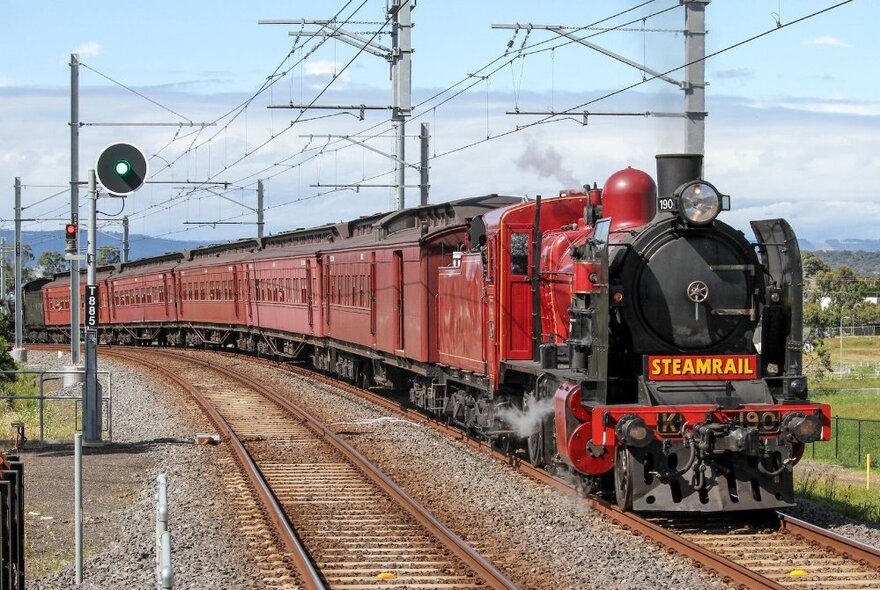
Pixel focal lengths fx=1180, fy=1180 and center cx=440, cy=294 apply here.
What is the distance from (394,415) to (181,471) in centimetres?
641

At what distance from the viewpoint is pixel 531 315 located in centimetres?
1362

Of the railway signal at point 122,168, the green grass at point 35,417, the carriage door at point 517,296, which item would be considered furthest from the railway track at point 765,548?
the green grass at point 35,417

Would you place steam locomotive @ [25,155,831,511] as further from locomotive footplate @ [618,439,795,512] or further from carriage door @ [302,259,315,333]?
carriage door @ [302,259,315,333]

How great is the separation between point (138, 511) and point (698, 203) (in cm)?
628

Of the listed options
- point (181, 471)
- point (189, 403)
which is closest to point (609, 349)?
point (181, 471)

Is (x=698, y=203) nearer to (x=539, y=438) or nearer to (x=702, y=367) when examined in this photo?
(x=702, y=367)

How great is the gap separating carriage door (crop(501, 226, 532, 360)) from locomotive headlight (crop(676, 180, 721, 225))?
301cm

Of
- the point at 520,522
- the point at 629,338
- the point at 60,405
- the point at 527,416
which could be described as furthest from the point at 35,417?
the point at 629,338

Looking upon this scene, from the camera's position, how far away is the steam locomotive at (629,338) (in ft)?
34.1

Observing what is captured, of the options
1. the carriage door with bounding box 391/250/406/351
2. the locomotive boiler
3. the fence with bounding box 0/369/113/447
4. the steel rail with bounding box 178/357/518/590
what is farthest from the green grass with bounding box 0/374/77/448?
the locomotive boiler

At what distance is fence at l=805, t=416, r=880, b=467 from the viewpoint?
24.3 m

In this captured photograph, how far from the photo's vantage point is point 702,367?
1085cm

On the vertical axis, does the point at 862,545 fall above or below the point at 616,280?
below

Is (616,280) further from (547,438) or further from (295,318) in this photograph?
(295,318)
